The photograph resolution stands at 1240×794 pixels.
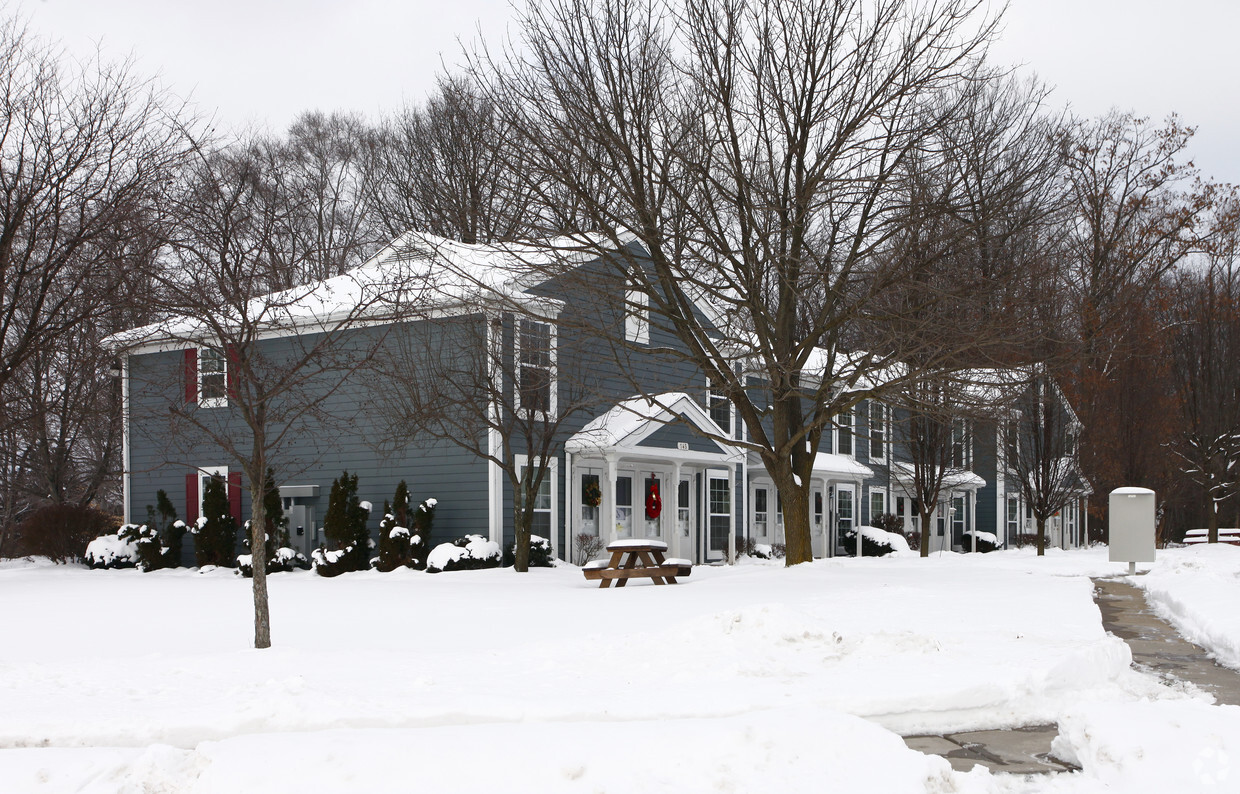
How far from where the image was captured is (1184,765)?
17.1 feet

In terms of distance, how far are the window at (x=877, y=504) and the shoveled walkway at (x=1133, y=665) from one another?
19.9m

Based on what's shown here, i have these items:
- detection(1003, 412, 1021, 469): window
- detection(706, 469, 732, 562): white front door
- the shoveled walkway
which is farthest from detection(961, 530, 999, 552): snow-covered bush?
the shoveled walkway

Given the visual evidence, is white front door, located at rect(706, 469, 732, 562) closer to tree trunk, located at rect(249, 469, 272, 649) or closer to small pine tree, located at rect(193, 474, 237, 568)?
small pine tree, located at rect(193, 474, 237, 568)

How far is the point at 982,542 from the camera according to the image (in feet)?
124

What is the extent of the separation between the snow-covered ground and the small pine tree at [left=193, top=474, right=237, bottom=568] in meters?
8.10

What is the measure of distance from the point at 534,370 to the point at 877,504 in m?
18.0

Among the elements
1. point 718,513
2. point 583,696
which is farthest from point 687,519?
point 583,696

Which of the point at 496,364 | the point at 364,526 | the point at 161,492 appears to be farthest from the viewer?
the point at 161,492

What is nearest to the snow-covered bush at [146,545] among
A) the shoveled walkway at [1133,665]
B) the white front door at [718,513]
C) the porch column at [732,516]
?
the white front door at [718,513]

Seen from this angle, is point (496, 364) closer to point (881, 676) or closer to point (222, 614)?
point (222, 614)

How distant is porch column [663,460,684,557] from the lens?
24.1m

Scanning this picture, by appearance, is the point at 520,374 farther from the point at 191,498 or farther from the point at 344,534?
the point at 191,498

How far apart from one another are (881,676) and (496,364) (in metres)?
12.3

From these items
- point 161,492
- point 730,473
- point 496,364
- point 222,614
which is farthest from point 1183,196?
point 222,614
